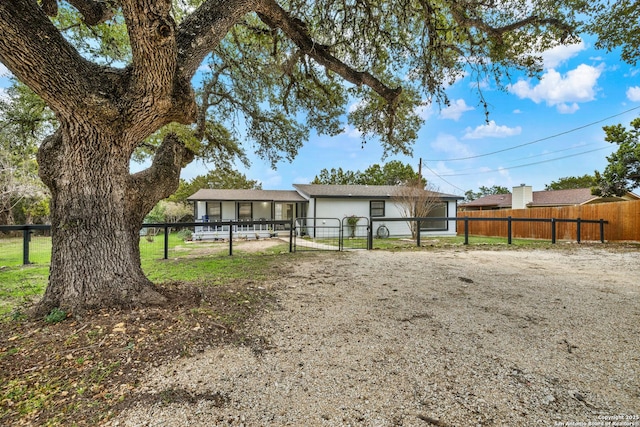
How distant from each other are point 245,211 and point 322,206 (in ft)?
17.2

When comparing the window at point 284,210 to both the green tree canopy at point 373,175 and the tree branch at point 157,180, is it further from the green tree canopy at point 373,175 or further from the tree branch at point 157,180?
the green tree canopy at point 373,175

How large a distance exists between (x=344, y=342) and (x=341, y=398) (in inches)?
28.6

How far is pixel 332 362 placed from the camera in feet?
6.66

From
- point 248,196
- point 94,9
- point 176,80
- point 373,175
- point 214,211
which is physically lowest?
point 214,211

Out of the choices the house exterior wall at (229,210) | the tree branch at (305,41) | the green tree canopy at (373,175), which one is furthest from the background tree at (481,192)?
the tree branch at (305,41)

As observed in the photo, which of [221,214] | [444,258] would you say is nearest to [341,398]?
[444,258]

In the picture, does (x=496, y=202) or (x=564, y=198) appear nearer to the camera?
(x=564, y=198)

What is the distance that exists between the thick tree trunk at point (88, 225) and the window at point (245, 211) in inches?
551

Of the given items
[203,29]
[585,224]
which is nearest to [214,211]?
[203,29]

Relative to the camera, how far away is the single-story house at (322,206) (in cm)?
1502

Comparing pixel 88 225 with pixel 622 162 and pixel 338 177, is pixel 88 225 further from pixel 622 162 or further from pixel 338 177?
pixel 338 177

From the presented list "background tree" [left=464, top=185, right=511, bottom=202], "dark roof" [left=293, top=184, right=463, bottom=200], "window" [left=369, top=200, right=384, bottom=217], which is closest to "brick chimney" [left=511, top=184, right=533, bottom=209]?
"dark roof" [left=293, top=184, right=463, bottom=200]

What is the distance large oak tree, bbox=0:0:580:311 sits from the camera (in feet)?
7.77

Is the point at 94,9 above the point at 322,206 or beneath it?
above
